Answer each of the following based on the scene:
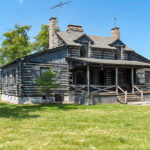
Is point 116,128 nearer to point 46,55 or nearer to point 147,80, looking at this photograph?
point 46,55

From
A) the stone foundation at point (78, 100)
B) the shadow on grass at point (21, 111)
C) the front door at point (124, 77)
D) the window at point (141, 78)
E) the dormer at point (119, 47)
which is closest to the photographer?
Result: the shadow on grass at point (21, 111)

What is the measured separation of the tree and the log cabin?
2190 cm

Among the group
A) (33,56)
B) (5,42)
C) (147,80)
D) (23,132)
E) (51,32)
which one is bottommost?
(23,132)

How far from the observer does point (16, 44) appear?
47.9 metres

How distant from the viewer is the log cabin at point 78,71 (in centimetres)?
1970

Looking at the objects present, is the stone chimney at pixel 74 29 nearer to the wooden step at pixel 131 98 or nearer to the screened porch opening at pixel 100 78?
the screened porch opening at pixel 100 78

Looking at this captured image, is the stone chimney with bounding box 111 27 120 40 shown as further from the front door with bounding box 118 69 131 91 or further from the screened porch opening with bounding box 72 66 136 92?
the screened porch opening with bounding box 72 66 136 92

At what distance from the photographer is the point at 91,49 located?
2353cm

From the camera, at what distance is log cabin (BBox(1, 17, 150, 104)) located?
64.6ft

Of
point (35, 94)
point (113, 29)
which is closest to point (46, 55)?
point (35, 94)

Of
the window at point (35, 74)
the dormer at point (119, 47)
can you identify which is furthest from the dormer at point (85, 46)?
the window at point (35, 74)

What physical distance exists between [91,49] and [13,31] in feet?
101

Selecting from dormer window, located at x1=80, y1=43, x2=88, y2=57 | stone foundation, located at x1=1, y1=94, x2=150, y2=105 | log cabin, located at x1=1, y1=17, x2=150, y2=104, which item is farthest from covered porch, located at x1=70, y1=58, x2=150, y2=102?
dormer window, located at x1=80, y1=43, x2=88, y2=57

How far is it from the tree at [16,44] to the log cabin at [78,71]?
21896 mm
